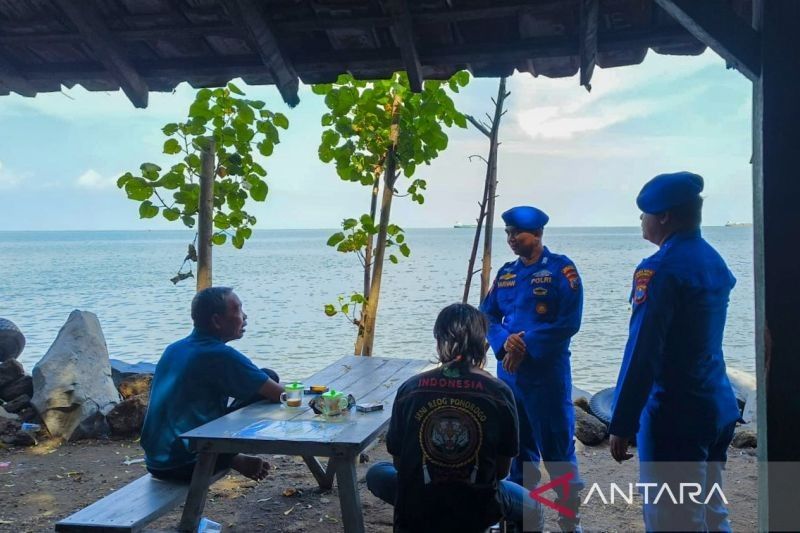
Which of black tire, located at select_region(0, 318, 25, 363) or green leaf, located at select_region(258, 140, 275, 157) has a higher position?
green leaf, located at select_region(258, 140, 275, 157)

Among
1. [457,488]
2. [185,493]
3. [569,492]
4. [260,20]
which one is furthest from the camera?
[569,492]

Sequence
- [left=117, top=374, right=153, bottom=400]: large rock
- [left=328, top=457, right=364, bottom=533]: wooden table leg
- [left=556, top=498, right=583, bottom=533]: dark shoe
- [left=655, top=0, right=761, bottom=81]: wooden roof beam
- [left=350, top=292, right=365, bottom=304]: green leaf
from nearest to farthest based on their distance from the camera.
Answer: [left=655, top=0, right=761, bottom=81]: wooden roof beam
[left=328, top=457, right=364, bottom=533]: wooden table leg
[left=556, top=498, right=583, bottom=533]: dark shoe
[left=350, top=292, right=365, bottom=304]: green leaf
[left=117, top=374, right=153, bottom=400]: large rock

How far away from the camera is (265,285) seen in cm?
3466

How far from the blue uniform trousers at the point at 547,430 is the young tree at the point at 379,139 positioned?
2852mm

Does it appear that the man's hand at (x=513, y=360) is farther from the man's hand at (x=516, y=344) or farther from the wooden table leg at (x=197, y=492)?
the wooden table leg at (x=197, y=492)

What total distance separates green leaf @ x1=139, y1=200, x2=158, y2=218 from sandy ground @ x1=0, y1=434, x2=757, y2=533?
2014mm

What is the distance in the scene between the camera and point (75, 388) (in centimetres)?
650

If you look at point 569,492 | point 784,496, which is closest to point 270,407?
point 569,492

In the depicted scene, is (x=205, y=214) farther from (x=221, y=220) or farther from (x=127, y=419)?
(x=127, y=419)

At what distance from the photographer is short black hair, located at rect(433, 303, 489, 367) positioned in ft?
9.06

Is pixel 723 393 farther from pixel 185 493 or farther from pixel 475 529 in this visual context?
pixel 185 493

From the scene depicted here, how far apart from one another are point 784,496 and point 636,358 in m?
0.72

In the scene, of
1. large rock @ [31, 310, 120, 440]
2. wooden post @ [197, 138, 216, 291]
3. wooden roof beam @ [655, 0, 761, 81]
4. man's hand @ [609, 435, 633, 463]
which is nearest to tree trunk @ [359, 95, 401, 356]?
wooden post @ [197, 138, 216, 291]

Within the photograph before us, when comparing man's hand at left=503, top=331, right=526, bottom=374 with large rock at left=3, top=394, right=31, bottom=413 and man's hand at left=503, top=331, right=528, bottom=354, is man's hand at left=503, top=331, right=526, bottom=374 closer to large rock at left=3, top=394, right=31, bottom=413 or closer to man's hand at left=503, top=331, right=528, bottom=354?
man's hand at left=503, top=331, right=528, bottom=354
